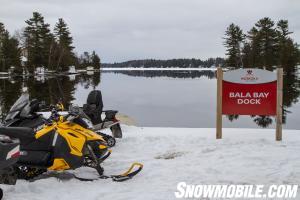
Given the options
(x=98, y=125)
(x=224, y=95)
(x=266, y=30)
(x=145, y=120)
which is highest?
(x=266, y=30)

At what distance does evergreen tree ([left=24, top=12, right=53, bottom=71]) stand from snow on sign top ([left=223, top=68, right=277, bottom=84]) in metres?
61.5

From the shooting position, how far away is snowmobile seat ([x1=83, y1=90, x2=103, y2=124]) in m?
9.71

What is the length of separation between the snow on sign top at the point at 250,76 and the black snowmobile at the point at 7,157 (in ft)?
18.8

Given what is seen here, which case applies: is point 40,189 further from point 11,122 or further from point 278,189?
point 278,189

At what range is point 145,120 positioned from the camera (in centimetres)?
1962

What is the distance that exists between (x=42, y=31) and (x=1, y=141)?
224 ft

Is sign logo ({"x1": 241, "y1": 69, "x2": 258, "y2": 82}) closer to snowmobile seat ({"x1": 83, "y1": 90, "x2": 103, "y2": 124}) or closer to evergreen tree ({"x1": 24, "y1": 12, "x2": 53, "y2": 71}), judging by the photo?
snowmobile seat ({"x1": 83, "y1": 90, "x2": 103, "y2": 124})

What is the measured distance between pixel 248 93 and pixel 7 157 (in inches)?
239

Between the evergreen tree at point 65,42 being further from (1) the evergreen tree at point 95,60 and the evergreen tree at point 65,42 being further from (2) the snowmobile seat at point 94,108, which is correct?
(2) the snowmobile seat at point 94,108

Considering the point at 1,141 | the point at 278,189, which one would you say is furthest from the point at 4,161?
the point at 278,189

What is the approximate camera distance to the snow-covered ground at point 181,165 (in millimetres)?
5758

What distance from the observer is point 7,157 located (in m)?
4.78

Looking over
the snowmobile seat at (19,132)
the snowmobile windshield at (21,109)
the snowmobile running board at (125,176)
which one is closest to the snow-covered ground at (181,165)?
the snowmobile running board at (125,176)
